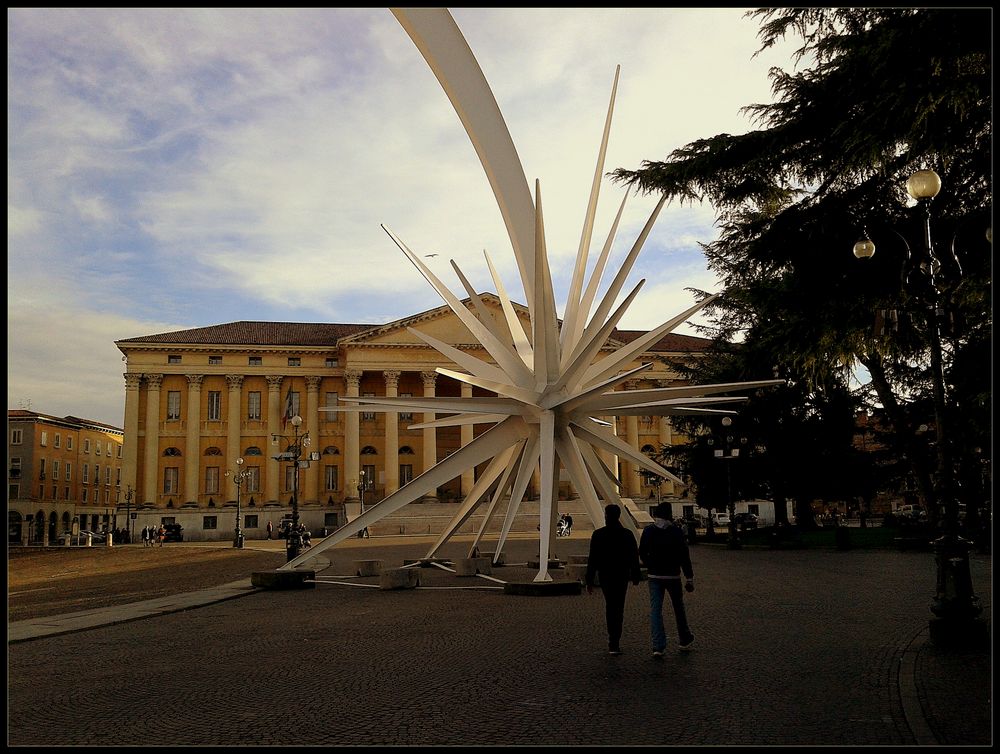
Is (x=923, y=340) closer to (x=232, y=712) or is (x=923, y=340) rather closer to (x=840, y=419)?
(x=232, y=712)

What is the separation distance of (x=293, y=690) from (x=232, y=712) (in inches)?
34.4

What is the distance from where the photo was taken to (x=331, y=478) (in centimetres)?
7344

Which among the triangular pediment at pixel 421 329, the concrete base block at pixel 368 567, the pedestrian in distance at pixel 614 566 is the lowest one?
the concrete base block at pixel 368 567

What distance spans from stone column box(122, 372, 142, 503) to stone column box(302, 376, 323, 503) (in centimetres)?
1343

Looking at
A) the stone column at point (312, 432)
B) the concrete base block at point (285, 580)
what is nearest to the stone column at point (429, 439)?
the stone column at point (312, 432)

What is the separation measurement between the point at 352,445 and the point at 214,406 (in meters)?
12.8

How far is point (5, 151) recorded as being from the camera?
514 cm

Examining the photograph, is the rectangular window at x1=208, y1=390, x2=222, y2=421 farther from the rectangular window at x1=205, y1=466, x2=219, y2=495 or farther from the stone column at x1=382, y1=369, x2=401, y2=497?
the stone column at x1=382, y1=369, x2=401, y2=497

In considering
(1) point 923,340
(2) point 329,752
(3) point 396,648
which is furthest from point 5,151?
(1) point 923,340

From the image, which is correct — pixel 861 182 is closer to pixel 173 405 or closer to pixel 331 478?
pixel 331 478

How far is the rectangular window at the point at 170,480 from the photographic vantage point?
71.1 m

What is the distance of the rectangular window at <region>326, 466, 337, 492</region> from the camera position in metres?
73.2

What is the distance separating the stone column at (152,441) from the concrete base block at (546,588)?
61009mm

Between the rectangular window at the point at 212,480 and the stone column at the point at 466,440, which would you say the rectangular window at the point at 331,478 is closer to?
the rectangular window at the point at 212,480
